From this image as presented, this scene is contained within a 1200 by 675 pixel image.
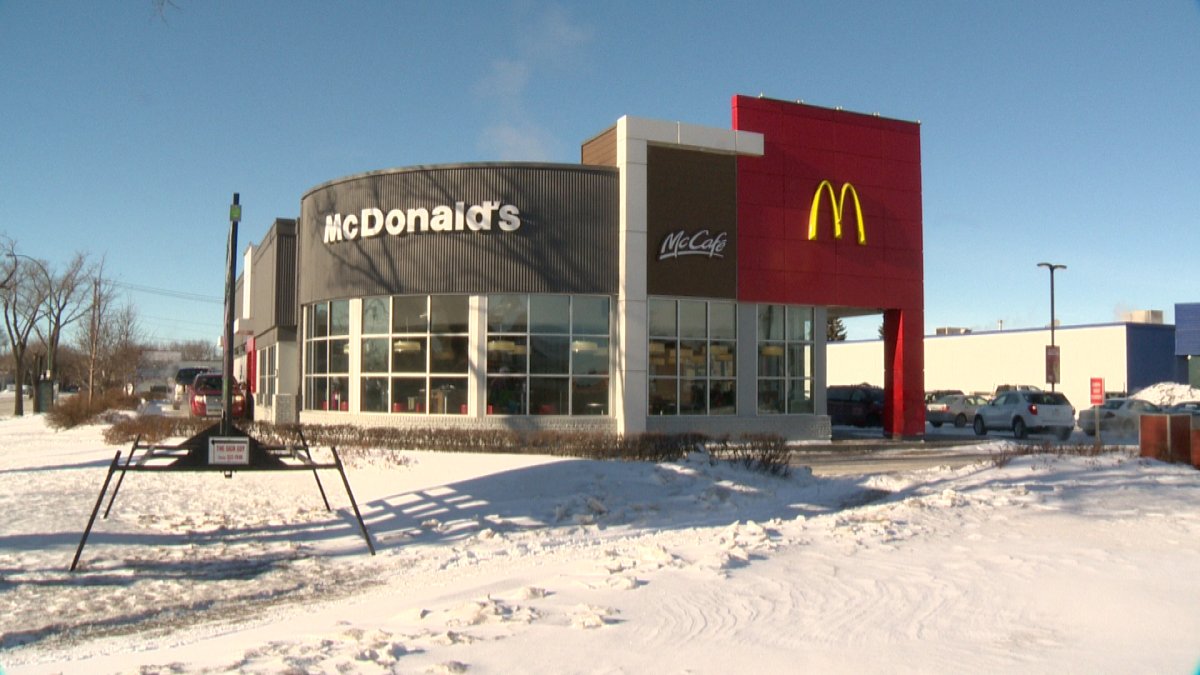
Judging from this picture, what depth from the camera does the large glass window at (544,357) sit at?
83.4ft

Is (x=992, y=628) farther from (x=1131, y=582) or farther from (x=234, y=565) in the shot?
(x=234, y=565)

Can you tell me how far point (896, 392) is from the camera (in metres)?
30.5

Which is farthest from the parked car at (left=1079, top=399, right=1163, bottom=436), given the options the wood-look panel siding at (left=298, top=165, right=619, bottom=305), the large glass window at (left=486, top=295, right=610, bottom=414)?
the wood-look panel siding at (left=298, top=165, right=619, bottom=305)

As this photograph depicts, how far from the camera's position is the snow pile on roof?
52.2 meters

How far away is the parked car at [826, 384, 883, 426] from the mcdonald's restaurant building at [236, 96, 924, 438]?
20.6 ft

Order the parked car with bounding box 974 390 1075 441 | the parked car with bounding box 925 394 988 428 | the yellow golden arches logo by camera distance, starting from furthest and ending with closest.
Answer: the parked car with bounding box 925 394 988 428
the parked car with bounding box 974 390 1075 441
the yellow golden arches logo

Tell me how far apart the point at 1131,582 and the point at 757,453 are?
7950 mm

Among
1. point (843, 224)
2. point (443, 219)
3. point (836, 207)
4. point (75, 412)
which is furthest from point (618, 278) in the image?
point (75, 412)

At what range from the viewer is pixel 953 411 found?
43.4 metres

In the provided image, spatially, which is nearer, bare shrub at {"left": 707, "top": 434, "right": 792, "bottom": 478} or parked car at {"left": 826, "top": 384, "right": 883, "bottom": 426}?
bare shrub at {"left": 707, "top": 434, "right": 792, "bottom": 478}

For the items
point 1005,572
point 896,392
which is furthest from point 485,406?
point 1005,572

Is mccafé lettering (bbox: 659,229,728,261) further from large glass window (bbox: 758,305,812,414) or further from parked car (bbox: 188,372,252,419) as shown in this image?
parked car (bbox: 188,372,252,419)

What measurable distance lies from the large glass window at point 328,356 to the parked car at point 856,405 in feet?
59.0

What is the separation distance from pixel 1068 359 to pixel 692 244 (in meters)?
40.9
